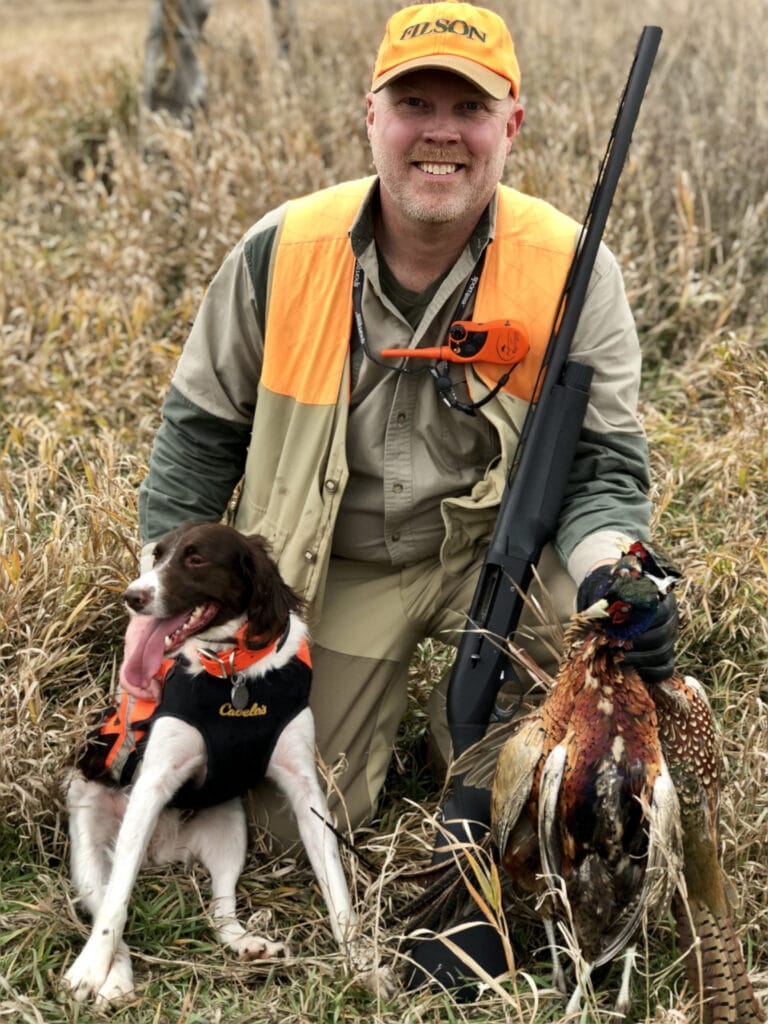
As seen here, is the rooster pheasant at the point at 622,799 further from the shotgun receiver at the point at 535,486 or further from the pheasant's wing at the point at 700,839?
the shotgun receiver at the point at 535,486

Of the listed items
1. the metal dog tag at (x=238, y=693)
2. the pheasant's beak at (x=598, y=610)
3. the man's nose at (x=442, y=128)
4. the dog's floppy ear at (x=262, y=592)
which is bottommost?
the metal dog tag at (x=238, y=693)

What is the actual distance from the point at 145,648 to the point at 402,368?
1095 millimetres

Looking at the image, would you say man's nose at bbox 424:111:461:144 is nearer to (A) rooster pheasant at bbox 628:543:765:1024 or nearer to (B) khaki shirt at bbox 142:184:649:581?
(B) khaki shirt at bbox 142:184:649:581

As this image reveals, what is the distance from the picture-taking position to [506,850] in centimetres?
302

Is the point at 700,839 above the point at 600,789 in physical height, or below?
below

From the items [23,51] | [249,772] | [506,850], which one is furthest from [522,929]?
[23,51]

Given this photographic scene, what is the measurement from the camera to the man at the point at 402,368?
11.5 ft

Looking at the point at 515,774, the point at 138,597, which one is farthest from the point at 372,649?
the point at 515,774

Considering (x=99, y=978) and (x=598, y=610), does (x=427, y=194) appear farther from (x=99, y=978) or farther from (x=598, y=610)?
(x=99, y=978)

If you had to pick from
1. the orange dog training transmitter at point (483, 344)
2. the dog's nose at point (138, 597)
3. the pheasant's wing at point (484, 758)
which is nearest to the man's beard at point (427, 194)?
the orange dog training transmitter at point (483, 344)

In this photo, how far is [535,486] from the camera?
3367mm

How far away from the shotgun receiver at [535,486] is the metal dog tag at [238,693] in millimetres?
562

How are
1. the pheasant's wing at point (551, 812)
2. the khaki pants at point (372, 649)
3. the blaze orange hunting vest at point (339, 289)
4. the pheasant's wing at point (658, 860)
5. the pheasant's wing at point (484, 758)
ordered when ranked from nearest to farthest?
the pheasant's wing at point (658, 860) → the pheasant's wing at point (551, 812) → the pheasant's wing at point (484, 758) → the blaze orange hunting vest at point (339, 289) → the khaki pants at point (372, 649)

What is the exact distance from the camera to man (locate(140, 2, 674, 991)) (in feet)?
11.5
